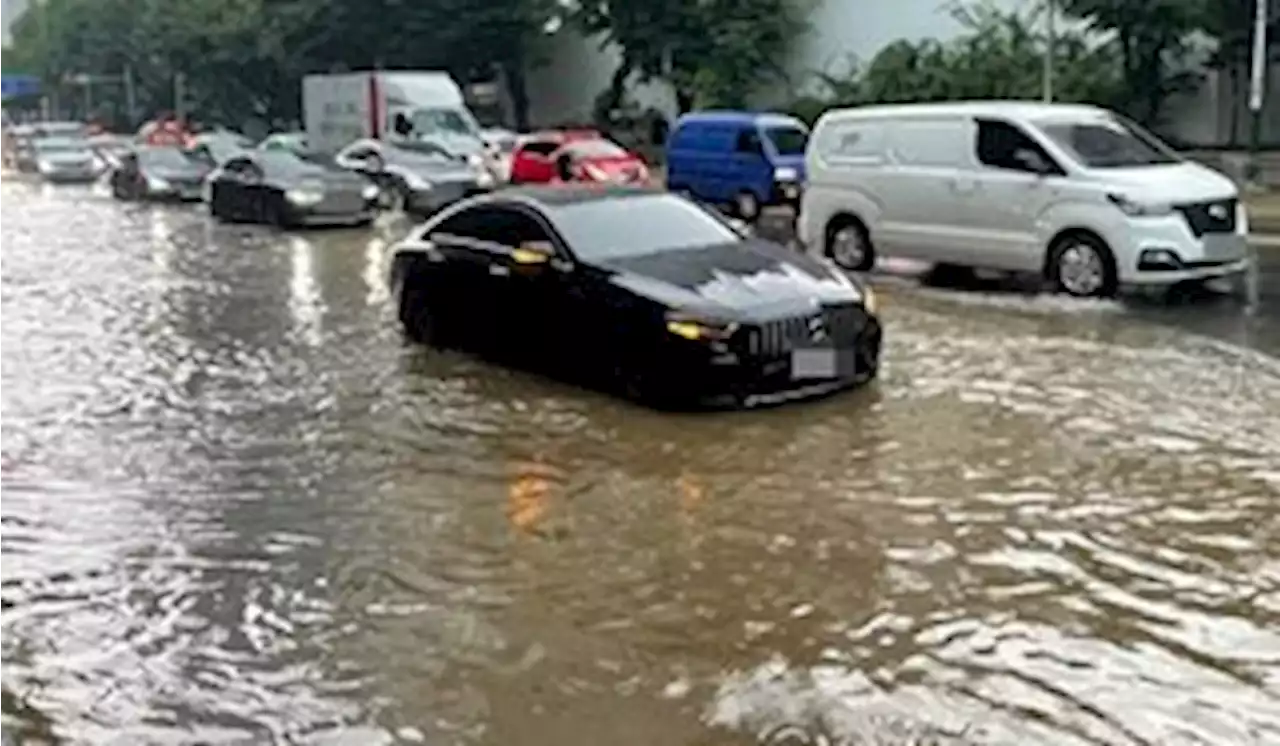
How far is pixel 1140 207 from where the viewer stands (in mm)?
15531

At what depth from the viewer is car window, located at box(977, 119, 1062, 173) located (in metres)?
16.5

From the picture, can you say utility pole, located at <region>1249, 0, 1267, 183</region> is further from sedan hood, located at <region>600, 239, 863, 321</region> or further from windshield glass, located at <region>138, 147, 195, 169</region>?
windshield glass, located at <region>138, 147, 195, 169</region>

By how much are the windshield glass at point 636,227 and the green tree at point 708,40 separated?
3161 cm

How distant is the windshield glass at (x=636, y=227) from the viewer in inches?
460

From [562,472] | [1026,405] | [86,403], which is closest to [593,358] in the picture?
[562,472]

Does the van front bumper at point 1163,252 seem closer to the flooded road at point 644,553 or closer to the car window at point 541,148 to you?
the flooded road at point 644,553

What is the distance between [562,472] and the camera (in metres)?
9.53

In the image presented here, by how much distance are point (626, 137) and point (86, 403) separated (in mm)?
37742

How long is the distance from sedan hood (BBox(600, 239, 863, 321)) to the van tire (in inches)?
277

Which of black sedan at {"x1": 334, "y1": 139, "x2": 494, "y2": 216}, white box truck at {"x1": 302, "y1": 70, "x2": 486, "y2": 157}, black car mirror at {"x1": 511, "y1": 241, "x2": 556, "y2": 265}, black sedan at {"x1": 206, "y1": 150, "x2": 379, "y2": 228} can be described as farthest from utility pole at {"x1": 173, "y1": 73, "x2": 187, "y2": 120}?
black car mirror at {"x1": 511, "y1": 241, "x2": 556, "y2": 265}

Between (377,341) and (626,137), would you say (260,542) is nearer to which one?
(377,341)

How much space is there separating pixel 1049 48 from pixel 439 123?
526 inches

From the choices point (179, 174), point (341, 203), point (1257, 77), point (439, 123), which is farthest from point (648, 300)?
point (439, 123)

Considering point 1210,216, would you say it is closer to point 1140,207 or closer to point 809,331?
point 1140,207
